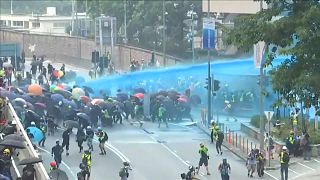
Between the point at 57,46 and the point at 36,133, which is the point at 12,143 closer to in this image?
the point at 36,133

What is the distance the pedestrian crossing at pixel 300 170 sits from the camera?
35.0m

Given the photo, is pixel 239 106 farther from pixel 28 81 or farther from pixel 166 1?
pixel 166 1

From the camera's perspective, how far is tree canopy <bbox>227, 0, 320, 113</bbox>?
21203 mm

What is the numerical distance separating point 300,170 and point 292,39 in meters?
14.6

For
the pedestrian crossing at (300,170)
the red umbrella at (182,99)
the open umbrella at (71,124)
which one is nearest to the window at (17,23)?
the red umbrella at (182,99)

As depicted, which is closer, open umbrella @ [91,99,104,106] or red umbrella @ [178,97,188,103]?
open umbrella @ [91,99,104,106]

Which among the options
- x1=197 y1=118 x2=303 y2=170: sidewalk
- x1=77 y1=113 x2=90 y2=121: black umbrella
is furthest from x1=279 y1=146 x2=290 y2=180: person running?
x1=77 y1=113 x2=90 y2=121: black umbrella

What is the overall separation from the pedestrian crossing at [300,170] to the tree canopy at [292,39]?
12.7 m

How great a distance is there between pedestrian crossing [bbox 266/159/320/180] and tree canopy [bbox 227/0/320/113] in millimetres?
12714

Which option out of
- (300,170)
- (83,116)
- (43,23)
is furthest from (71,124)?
(43,23)

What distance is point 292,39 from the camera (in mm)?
22297

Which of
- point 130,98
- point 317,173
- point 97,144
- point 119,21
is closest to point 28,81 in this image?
point 130,98

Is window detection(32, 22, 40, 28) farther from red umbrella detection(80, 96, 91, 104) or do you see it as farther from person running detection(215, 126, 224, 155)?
person running detection(215, 126, 224, 155)

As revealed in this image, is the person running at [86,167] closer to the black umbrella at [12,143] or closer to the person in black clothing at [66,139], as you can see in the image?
the person in black clothing at [66,139]
